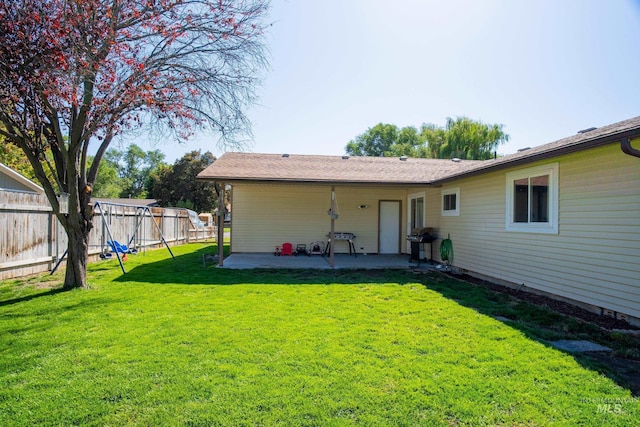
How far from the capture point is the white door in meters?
13.1

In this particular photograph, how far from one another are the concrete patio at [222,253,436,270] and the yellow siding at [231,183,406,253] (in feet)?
2.03

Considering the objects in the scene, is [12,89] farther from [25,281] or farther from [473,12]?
[473,12]

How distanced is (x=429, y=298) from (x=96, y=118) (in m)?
6.46

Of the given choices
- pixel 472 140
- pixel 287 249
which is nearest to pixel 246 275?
pixel 287 249

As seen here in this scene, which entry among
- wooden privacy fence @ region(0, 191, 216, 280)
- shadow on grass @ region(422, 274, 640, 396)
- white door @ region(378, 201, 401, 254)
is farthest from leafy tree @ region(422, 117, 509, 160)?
wooden privacy fence @ region(0, 191, 216, 280)

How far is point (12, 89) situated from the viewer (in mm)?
5457

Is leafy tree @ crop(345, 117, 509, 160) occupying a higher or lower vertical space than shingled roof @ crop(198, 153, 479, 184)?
higher

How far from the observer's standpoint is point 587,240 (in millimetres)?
5574

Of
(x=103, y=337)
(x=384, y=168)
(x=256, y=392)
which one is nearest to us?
(x=256, y=392)

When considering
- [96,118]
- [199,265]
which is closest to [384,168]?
[199,265]

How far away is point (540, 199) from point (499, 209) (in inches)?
45.6

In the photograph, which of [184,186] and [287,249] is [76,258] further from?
[184,186]

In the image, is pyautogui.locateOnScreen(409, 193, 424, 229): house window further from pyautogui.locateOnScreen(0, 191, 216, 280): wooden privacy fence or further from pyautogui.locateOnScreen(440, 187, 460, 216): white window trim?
pyautogui.locateOnScreen(0, 191, 216, 280): wooden privacy fence

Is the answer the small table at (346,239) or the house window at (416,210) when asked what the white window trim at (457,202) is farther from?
the small table at (346,239)
